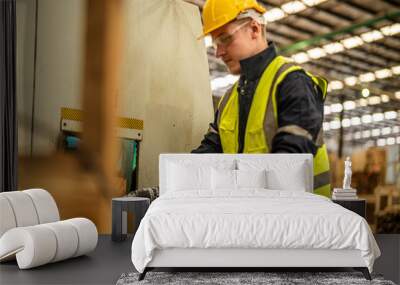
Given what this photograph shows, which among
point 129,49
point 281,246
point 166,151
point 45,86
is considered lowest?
point 281,246

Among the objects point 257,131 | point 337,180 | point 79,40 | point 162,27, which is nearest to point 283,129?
point 257,131

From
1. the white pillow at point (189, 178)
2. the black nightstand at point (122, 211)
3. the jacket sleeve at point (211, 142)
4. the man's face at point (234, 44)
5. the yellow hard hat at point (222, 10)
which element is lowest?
the black nightstand at point (122, 211)

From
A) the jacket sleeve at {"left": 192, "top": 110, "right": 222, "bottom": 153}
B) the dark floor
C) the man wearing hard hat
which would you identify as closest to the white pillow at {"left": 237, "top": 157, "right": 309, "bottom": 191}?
the man wearing hard hat

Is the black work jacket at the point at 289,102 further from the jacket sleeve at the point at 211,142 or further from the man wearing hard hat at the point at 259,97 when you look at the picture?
the jacket sleeve at the point at 211,142

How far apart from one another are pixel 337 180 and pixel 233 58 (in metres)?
1.48

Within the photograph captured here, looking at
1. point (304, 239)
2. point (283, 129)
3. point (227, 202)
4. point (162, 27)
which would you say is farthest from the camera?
point (162, 27)

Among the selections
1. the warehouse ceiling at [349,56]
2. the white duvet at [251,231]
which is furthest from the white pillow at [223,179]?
the white duvet at [251,231]

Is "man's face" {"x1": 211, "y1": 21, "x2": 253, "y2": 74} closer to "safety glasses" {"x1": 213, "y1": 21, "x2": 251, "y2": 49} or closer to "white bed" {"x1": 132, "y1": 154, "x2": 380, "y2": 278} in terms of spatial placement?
"safety glasses" {"x1": 213, "y1": 21, "x2": 251, "y2": 49}

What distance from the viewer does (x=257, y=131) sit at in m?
4.67

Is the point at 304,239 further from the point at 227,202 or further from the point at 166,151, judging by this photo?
the point at 166,151

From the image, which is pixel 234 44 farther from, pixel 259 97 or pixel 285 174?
pixel 285 174

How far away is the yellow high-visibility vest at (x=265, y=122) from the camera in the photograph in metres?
4.61

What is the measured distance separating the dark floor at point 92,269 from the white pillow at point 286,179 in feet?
2.85

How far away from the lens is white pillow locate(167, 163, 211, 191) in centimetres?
446
